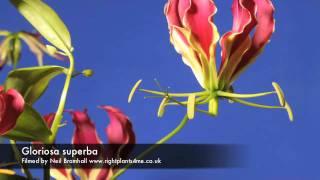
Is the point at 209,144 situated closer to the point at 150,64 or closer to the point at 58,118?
the point at 150,64

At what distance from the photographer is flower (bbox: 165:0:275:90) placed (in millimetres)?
782

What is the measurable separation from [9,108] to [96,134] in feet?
0.91

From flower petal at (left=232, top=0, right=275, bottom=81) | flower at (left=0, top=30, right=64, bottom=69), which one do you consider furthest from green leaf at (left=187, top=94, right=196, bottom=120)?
flower at (left=0, top=30, right=64, bottom=69)

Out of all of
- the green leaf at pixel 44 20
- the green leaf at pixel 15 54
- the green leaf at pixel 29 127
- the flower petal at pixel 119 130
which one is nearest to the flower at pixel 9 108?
the green leaf at pixel 29 127

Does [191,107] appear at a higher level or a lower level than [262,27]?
lower

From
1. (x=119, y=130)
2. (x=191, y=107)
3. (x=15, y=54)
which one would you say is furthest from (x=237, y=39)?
(x=15, y=54)

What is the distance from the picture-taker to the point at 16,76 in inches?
29.1

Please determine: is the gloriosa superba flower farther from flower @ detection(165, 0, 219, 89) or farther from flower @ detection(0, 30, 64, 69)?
flower @ detection(0, 30, 64, 69)

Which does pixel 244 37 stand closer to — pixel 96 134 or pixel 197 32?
pixel 197 32

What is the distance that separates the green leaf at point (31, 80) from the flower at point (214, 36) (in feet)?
0.78

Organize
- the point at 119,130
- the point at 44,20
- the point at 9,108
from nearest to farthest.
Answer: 1. the point at 9,108
2. the point at 44,20
3. the point at 119,130

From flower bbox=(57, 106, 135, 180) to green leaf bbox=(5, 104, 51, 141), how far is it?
0.19 meters

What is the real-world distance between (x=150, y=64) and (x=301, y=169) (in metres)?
0.46

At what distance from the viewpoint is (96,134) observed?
3.12ft
